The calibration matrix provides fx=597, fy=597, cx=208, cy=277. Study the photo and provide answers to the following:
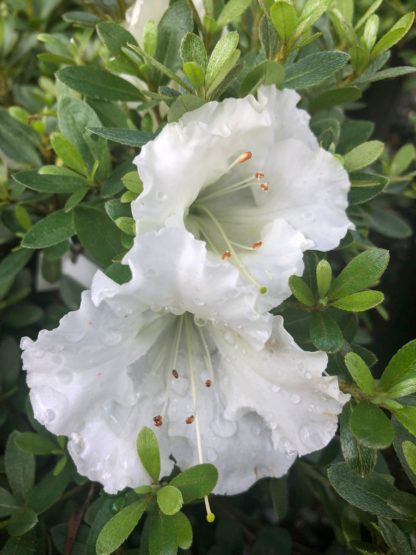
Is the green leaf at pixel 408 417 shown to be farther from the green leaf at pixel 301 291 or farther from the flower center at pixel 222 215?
the flower center at pixel 222 215

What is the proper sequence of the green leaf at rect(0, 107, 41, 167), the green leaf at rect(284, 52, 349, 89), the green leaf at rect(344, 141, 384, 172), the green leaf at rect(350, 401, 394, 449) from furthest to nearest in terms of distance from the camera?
the green leaf at rect(0, 107, 41, 167), the green leaf at rect(344, 141, 384, 172), the green leaf at rect(284, 52, 349, 89), the green leaf at rect(350, 401, 394, 449)

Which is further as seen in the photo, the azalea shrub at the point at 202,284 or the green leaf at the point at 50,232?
the green leaf at the point at 50,232

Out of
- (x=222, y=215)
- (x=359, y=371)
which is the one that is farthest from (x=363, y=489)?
(x=222, y=215)

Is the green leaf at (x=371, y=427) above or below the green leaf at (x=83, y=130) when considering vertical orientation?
below

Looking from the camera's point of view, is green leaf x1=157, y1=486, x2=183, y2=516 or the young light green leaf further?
the young light green leaf

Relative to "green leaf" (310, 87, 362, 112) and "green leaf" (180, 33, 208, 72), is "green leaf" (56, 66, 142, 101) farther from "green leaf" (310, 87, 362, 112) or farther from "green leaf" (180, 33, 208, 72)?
"green leaf" (310, 87, 362, 112)

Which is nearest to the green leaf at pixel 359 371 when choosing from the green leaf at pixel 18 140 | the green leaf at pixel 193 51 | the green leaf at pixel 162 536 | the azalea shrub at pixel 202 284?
the azalea shrub at pixel 202 284

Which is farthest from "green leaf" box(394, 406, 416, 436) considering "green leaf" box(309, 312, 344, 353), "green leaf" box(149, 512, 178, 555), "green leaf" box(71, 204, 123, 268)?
"green leaf" box(71, 204, 123, 268)
